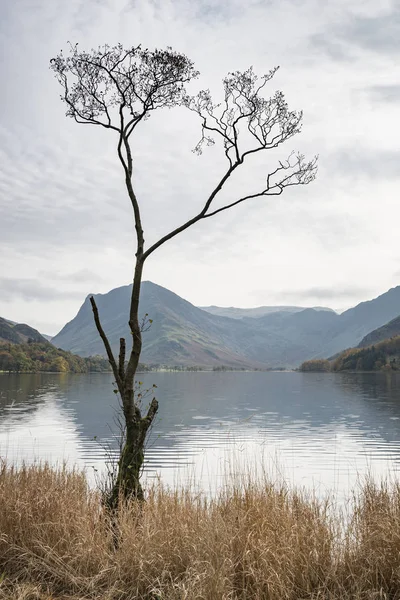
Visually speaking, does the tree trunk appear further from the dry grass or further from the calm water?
the calm water

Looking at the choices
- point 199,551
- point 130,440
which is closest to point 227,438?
point 130,440

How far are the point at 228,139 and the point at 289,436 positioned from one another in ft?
142

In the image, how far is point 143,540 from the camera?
320 inches

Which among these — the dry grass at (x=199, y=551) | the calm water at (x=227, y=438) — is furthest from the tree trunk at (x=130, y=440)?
the calm water at (x=227, y=438)

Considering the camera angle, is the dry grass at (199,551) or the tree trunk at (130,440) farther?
the tree trunk at (130,440)

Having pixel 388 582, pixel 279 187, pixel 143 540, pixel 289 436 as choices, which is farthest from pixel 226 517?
pixel 289 436

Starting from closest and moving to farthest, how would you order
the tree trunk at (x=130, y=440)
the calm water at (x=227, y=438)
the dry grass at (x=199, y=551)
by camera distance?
1. the dry grass at (x=199, y=551)
2. the tree trunk at (x=130, y=440)
3. the calm water at (x=227, y=438)

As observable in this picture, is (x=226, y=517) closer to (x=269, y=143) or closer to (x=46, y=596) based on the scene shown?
(x=46, y=596)

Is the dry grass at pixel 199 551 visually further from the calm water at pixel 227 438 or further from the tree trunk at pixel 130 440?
the calm water at pixel 227 438

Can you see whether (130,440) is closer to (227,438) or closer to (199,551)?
(199,551)

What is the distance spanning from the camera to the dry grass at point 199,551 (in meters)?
7.30

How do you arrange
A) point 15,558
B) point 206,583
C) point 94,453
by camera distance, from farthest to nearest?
point 94,453
point 15,558
point 206,583

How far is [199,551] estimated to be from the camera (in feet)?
25.7

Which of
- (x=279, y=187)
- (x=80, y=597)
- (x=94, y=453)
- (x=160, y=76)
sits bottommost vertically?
(x=94, y=453)
